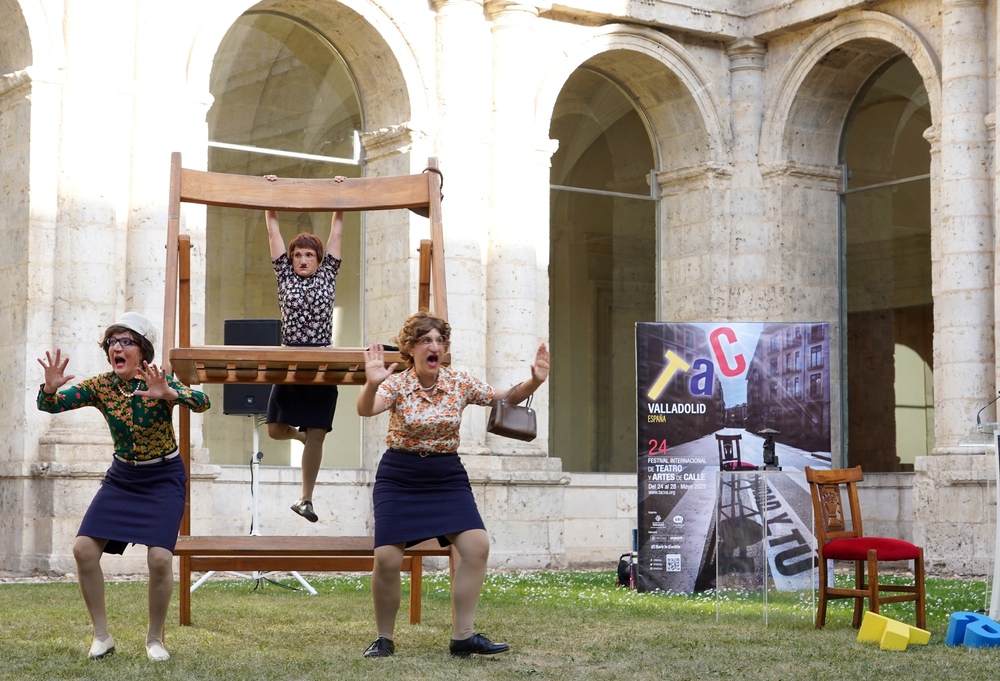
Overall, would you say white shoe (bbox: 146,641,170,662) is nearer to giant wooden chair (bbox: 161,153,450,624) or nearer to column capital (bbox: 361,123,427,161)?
giant wooden chair (bbox: 161,153,450,624)

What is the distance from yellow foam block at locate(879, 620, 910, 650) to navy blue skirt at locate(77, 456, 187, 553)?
3.47 m

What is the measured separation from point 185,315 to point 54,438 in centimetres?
484

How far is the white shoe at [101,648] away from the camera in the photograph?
21.6 ft

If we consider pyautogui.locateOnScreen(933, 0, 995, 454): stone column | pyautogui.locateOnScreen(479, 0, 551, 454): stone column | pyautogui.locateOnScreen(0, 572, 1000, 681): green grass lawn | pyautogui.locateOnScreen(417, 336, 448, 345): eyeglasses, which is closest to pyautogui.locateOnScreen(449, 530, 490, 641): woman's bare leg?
pyautogui.locateOnScreen(0, 572, 1000, 681): green grass lawn

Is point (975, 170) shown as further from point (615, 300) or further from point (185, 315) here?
point (185, 315)

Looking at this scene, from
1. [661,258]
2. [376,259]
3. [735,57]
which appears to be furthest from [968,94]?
[376,259]

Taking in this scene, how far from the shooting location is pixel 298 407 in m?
7.95

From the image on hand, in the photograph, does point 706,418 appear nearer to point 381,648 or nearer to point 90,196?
point 381,648

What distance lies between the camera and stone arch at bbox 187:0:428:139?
14.5 metres

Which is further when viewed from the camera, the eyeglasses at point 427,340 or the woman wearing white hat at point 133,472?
the eyeglasses at point 427,340

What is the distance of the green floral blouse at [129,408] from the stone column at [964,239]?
9.13 metres

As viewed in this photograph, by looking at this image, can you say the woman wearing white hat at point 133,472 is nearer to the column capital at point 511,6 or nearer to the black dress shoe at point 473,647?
the black dress shoe at point 473,647

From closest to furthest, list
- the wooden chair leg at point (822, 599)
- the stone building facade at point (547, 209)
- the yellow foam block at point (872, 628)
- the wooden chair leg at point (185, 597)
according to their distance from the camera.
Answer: the yellow foam block at point (872, 628) → the wooden chair leg at point (185, 597) → the wooden chair leg at point (822, 599) → the stone building facade at point (547, 209)

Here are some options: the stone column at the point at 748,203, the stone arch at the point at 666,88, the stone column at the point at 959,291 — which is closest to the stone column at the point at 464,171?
the stone arch at the point at 666,88
